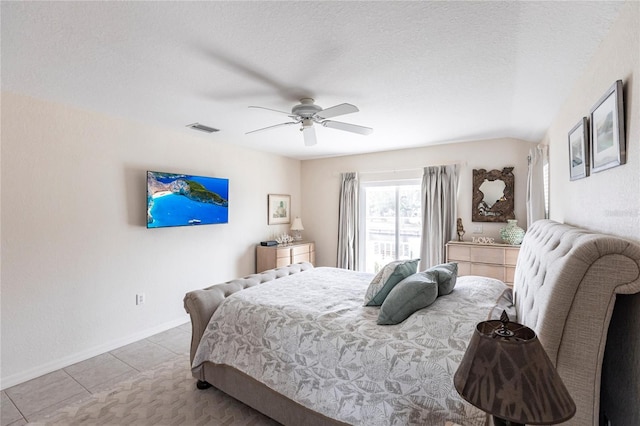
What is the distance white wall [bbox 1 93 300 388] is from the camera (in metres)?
2.54

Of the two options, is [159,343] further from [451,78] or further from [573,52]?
[573,52]

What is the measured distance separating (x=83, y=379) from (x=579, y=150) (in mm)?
4210

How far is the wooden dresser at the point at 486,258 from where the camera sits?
373 centimetres

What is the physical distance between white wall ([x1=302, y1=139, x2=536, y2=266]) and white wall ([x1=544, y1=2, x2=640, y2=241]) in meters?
1.93

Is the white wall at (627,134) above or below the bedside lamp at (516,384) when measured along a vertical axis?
above

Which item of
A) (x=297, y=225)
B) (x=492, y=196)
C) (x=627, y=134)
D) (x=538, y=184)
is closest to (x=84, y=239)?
→ (x=297, y=225)

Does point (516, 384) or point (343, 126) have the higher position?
point (343, 126)

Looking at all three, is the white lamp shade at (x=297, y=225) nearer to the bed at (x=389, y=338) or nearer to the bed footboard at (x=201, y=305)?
the bed at (x=389, y=338)

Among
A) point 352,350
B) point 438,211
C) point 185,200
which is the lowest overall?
point 352,350

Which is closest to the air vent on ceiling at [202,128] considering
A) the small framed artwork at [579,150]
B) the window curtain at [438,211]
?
the window curtain at [438,211]

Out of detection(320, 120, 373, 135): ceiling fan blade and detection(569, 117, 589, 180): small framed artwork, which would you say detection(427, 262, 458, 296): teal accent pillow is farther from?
detection(320, 120, 373, 135): ceiling fan blade

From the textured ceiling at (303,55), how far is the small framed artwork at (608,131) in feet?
1.27

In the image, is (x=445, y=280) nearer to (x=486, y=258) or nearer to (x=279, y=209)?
(x=486, y=258)

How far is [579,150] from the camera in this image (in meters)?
1.85
